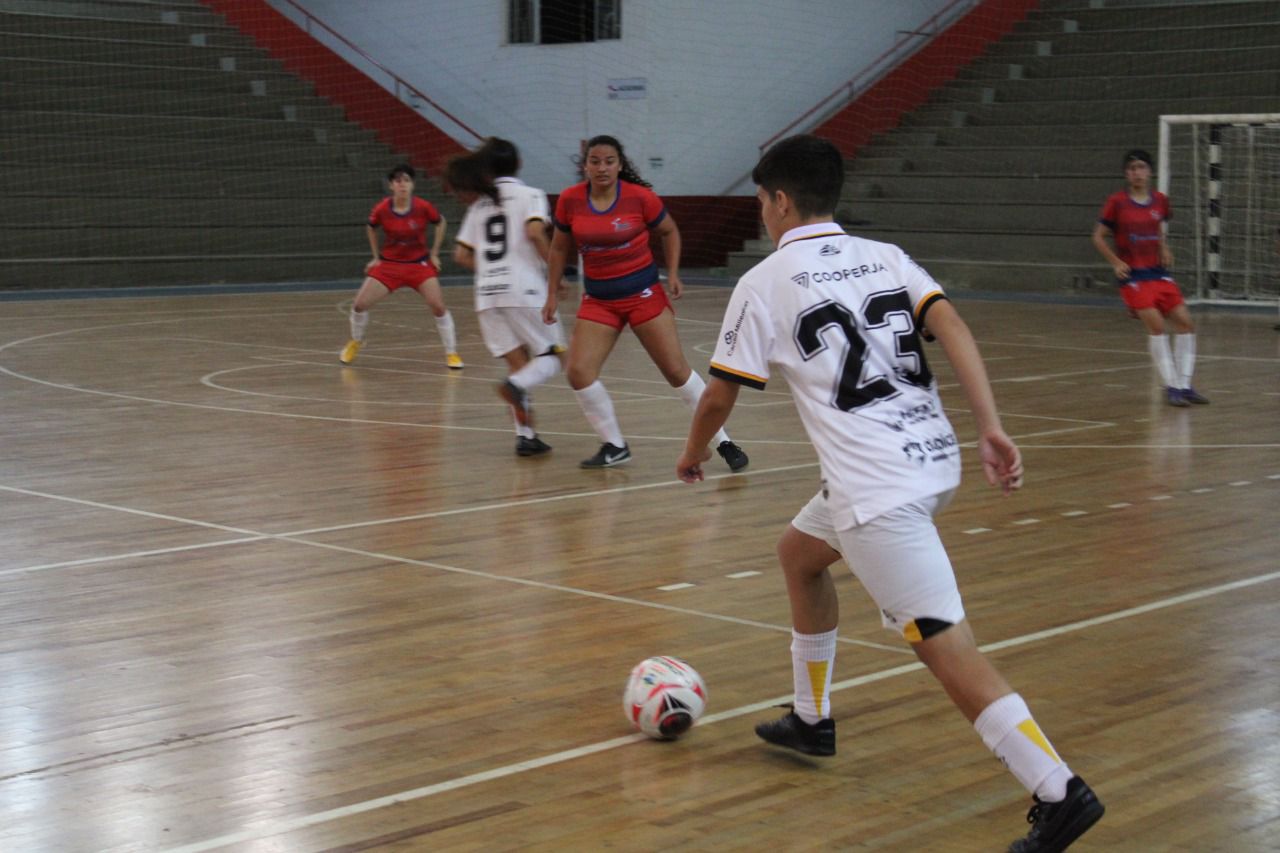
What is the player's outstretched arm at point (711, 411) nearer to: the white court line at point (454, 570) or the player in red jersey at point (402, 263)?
the white court line at point (454, 570)

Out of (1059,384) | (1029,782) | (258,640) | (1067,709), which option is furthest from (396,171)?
(1029,782)

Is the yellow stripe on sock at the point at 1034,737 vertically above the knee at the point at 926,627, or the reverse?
the knee at the point at 926,627

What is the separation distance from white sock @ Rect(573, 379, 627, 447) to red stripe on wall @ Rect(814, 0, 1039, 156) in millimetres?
17499

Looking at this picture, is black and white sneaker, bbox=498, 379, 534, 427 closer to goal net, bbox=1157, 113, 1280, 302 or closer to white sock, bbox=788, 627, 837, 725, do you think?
white sock, bbox=788, 627, 837, 725

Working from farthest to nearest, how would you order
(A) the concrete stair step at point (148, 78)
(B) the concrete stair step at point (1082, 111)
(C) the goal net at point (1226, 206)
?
(A) the concrete stair step at point (148, 78) < (B) the concrete stair step at point (1082, 111) < (C) the goal net at point (1226, 206)

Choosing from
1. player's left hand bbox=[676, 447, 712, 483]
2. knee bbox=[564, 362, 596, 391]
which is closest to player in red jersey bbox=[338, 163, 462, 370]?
knee bbox=[564, 362, 596, 391]

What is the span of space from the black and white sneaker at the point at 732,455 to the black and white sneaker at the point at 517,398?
1186 mm

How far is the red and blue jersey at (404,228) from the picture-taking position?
13758mm

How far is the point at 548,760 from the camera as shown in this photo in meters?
3.91

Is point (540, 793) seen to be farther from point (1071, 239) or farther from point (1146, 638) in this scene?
point (1071, 239)

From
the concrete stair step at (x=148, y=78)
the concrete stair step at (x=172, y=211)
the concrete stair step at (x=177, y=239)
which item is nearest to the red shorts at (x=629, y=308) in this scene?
the concrete stair step at (x=177, y=239)

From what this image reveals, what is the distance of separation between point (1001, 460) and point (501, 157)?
6243 mm

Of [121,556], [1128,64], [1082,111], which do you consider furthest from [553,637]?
[1128,64]

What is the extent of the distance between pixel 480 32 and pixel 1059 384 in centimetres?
1707
